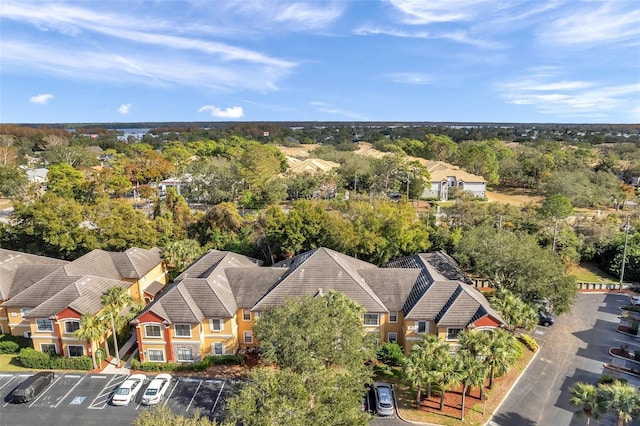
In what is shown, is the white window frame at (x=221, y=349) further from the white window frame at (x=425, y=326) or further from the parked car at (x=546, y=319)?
the parked car at (x=546, y=319)

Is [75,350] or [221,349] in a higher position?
[75,350]

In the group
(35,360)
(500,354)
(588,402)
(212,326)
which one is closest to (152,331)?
(212,326)

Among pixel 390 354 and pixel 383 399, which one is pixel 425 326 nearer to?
pixel 390 354

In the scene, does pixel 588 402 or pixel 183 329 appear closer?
pixel 588 402

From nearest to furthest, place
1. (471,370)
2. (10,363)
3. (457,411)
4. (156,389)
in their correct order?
1. (471,370)
2. (457,411)
3. (156,389)
4. (10,363)

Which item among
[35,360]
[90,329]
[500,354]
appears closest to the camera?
[500,354]

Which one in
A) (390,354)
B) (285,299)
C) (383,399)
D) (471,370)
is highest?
(285,299)

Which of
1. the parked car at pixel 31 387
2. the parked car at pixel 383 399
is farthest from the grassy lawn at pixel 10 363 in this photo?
the parked car at pixel 383 399
